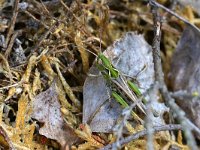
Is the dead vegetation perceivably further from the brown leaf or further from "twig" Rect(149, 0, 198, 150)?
"twig" Rect(149, 0, 198, 150)

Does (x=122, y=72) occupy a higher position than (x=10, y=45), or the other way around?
(x=10, y=45)

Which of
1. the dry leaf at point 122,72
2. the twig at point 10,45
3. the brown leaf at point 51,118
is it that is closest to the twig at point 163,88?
the dry leaf at point 122,72

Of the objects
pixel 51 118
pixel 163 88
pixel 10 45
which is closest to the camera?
pixel 163 88

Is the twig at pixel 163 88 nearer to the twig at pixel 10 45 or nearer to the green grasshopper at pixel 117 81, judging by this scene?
the green grasshopper at pixel 117 81

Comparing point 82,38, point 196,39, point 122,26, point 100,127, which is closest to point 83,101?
point 100,127

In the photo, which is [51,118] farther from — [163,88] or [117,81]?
[163,88]

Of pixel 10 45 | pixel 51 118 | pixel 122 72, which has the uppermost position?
pixel 10 45

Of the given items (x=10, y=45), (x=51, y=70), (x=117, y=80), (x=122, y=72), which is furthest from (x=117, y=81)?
(x=10, y=45)

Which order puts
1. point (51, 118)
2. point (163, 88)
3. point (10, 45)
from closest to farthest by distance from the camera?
point (163, 88), point (51, 118), point (10, 45)
